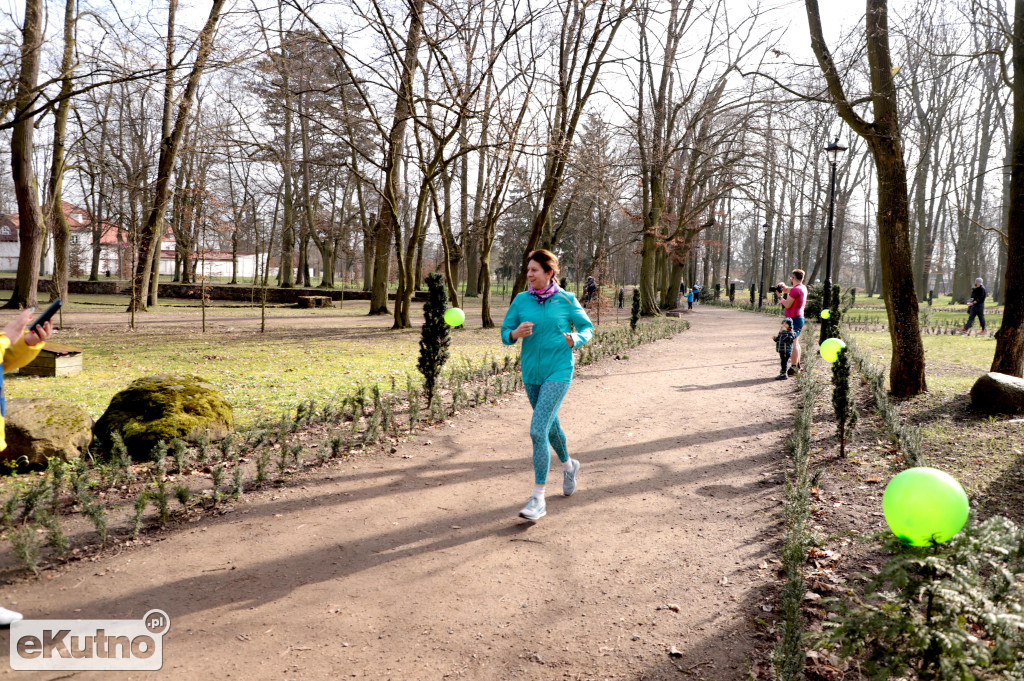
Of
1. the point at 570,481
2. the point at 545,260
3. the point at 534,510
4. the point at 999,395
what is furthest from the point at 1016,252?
the point at 534,510

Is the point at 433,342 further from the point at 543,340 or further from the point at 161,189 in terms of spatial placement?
the point at 161,189

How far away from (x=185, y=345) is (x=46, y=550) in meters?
10.3

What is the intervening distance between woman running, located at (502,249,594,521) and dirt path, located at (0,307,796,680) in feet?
1.85

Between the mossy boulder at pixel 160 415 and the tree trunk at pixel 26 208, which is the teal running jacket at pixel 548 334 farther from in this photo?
the tree trunk at pixel 26 208

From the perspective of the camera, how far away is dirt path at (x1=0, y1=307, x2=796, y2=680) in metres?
3.06

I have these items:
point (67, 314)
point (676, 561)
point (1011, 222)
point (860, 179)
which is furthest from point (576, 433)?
point (860, 179)

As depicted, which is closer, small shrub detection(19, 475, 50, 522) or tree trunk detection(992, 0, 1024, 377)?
small shrub detection(19, 475, 50, 522)

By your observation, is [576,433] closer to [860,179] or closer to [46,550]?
[46,550]

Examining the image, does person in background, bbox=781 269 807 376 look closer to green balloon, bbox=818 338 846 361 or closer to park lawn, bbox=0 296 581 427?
green balloon, bbox=818 338 846 361

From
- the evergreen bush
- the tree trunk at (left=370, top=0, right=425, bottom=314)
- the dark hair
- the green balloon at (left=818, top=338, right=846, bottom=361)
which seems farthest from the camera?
the tree trunk at (left=370, top=0, right=425, bottom=314)

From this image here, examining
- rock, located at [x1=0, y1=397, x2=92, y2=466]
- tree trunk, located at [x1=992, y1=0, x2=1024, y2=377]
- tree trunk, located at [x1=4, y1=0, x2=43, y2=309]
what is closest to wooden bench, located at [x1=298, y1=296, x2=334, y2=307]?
tree trunk, located at [x1=4, y1=0, x2=43, y2=309]

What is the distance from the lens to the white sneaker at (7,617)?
3.15 meters

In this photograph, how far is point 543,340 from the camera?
15.2 feet

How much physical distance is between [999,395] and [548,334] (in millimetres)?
6715
